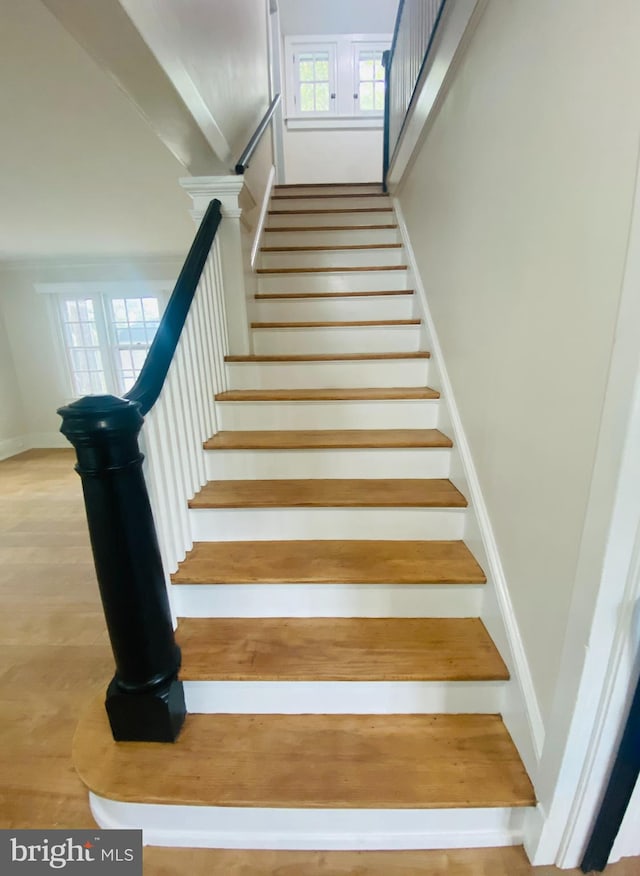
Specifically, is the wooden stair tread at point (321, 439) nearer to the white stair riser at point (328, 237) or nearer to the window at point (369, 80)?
the white stair riser at point (328, 237)

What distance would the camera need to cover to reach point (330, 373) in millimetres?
1961

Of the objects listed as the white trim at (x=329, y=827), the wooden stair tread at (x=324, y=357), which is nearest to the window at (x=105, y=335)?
the wooden stair tread at (x=324, y=357)

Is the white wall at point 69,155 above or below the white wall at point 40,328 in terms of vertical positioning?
above

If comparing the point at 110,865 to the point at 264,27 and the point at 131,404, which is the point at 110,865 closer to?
the point at 131,404

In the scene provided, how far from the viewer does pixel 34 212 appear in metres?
3.04

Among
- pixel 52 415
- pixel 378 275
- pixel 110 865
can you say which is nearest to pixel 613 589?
pixel 110 865

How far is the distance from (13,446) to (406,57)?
538 centimetres

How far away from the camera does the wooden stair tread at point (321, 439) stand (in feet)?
5.24

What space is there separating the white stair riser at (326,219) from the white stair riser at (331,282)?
28.5 inches

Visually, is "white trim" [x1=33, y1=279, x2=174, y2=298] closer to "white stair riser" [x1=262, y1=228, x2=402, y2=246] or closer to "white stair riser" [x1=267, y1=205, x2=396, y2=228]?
"white stair riser" [x1=267, y1=205, x2=396, y2=228]

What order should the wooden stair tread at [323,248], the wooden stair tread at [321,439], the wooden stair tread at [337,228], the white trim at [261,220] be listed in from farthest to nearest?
the wooden stair tread at [337,228] → the wooden stair tread at [323,248] → the white trim at [261,220] → the wooden stair tread at [321,439]

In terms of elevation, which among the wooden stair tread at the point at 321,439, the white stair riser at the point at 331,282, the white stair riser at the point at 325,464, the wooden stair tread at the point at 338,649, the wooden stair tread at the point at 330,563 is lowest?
the wooden stair tread at the point at 338,649

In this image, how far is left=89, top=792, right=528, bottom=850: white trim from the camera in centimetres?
96

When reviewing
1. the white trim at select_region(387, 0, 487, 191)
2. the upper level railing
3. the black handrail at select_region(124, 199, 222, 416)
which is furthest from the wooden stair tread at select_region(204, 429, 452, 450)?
the upper level railing
